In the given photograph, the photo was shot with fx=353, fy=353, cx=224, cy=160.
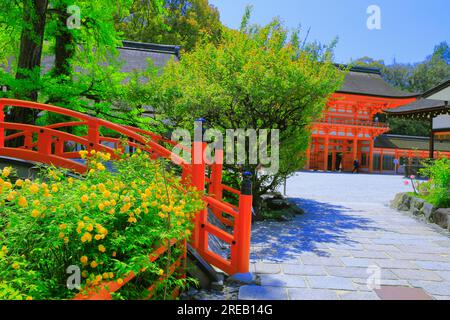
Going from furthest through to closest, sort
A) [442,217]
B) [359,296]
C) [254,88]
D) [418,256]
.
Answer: [442,217], [254,88], [418,256], [359,296]

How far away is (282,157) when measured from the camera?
8320 mm

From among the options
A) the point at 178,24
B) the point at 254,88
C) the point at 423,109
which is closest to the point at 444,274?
the point at 254,88

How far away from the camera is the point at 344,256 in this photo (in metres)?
5.40

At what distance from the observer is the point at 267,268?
470 cm

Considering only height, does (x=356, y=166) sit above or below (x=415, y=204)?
above

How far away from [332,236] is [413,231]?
6.70 ft

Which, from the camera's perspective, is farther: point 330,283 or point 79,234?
point 330,283

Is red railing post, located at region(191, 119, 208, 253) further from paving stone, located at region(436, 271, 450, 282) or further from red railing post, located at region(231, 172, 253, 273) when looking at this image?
paving stone, located at region(436, 271, 450, 282)

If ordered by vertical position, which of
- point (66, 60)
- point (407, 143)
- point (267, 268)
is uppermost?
point (66, 60)

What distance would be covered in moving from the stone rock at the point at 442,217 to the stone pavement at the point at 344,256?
0.23 meters

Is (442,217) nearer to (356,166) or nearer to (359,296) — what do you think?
(359,296)

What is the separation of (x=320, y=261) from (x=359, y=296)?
130 cm

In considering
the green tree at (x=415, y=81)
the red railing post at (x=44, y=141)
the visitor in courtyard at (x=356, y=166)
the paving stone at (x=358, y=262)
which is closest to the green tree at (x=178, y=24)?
the visitor in courtyard at (x=356, y=166)

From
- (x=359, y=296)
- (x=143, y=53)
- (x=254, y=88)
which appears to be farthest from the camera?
(x=143, y=53)
